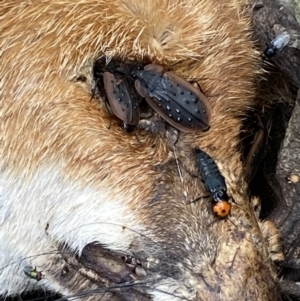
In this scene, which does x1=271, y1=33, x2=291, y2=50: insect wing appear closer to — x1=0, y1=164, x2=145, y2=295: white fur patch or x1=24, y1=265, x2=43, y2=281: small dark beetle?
x1=0, y1=164, x2=145, y2=295: white fur patch

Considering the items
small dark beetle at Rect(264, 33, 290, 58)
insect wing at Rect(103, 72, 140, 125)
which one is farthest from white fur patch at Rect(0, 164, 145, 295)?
small dark beetle at Rect(264, 33, 290, 58)

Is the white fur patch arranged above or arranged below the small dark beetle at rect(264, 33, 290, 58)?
below

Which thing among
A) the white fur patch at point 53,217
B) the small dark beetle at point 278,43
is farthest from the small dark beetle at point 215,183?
the small dark beetle at point 278,43

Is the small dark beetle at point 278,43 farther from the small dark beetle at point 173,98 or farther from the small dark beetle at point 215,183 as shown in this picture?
the small dark beetle at point 215,183

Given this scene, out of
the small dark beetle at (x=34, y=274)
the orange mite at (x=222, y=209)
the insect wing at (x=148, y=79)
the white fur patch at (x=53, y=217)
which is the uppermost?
the insect wing at (x=148, y=79)

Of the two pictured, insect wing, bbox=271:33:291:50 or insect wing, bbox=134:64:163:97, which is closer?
insect wing, bbox=134:64:163:97

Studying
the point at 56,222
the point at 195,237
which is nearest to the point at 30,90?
the point at 56,222

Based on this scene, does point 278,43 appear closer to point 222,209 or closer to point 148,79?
point 148,79
